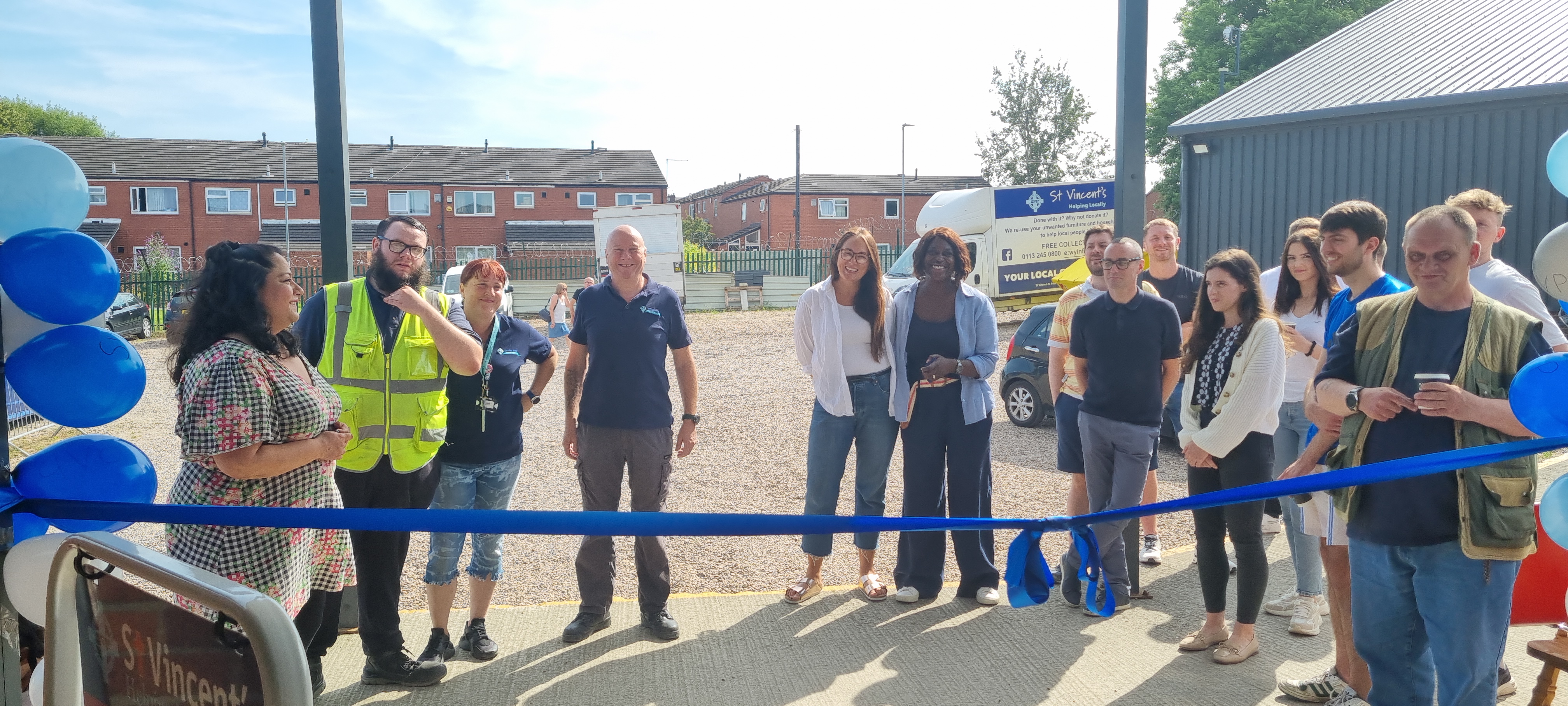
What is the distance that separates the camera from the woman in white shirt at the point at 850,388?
17.1 feet

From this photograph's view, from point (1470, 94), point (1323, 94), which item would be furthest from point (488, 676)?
point (1323, 94)

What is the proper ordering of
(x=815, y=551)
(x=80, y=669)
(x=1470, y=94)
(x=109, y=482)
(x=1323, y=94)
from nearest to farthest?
(x=80, y=669) → (x=109, y=482) → (x=815, y=551) → (x=1470, y=94) → (x=1323, y=94)

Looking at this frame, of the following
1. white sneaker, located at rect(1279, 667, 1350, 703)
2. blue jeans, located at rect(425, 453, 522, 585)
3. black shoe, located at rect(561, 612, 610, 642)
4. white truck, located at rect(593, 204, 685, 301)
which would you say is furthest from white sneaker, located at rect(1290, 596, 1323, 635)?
white truck, located at rect(593, 204, 685, 301)

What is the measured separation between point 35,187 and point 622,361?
2.46 m

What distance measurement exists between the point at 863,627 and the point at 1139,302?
2.07 metres

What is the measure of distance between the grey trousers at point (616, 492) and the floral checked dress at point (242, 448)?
5.47 feet

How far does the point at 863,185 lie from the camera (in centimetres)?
6169

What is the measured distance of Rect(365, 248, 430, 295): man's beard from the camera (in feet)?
13.1

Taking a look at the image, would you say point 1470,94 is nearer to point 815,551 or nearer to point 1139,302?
point 1139,302

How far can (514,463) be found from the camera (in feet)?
14.4

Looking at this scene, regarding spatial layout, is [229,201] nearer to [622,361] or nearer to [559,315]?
[559,315]

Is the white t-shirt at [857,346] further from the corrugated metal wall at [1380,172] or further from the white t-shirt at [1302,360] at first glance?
the corrugated metal wall at [1380,172]

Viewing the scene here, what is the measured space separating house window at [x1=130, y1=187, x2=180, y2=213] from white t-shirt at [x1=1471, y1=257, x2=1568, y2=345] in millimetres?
55250

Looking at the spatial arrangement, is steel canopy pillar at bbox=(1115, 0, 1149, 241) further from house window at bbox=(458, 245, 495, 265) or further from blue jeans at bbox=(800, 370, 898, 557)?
house window at bbox=(458, 245, 495, 265)
